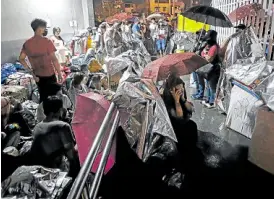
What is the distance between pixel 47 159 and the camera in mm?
1970

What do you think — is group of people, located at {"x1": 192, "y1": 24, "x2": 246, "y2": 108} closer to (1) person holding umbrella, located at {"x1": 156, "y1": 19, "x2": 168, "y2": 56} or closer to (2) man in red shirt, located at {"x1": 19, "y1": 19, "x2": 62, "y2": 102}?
(2) man in red shirt, located at {"x1": 19, "y1": 19, "x2": 62, "y2": 102}

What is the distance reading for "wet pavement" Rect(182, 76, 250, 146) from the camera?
3.15m

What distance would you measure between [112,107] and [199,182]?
1291 mm

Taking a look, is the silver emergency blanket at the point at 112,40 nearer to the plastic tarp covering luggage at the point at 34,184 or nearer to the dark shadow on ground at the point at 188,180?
the dark shadow on ground at the point at 188,180

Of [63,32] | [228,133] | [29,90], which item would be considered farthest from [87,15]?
[228,133]

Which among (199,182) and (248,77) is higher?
(248,77)

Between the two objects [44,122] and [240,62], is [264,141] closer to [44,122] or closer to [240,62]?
[240,62]

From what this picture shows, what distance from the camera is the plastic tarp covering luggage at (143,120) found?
1692 mm

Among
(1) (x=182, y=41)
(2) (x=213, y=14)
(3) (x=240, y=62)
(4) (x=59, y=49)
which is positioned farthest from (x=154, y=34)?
(3) (x=240, y=62)

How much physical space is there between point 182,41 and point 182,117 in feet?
22.1

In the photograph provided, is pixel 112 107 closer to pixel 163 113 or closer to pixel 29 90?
pixel 163 113

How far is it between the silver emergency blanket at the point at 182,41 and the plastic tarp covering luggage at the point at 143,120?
6.72m

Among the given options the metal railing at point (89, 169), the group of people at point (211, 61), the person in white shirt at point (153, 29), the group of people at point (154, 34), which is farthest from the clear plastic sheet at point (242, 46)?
the person in white shirt at point (153, 29)

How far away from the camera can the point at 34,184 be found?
124 centimetres
